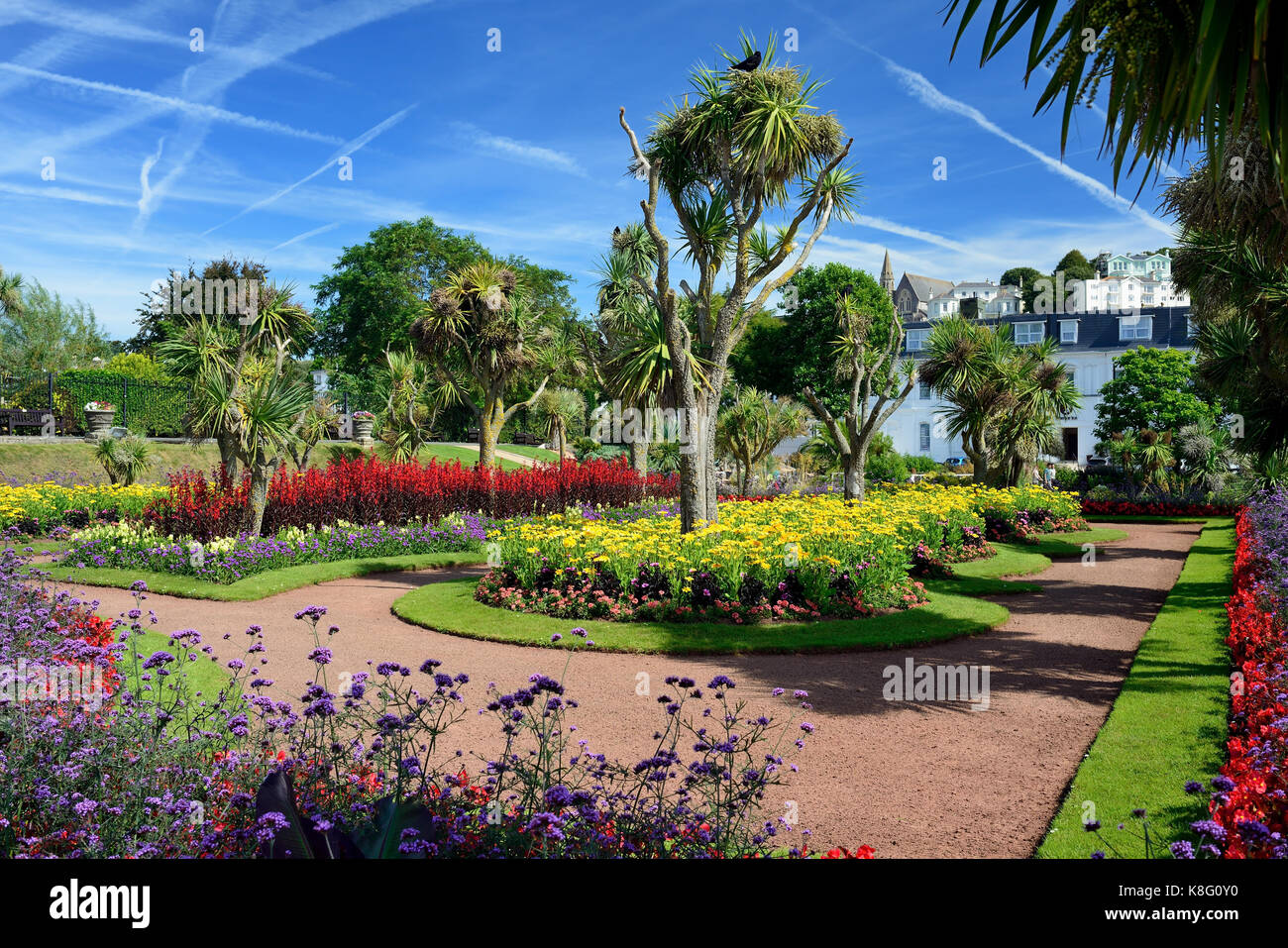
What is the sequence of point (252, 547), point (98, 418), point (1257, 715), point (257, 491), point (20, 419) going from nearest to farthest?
point (1257, 715), point (252, 547), point (257, 491), point (98, 418), point (20, 419)

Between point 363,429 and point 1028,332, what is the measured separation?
42484mm

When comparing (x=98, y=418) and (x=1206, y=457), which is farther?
(x=1206, y=457)

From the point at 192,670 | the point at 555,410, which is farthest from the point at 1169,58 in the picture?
the point at 555,410

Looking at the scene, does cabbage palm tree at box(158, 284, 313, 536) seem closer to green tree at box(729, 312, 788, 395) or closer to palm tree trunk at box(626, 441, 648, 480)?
palm tree trunk at box(626, 441, 648, 480)

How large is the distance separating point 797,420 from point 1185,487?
1348 centimetres

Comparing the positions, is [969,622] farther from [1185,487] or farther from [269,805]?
[1185,487]

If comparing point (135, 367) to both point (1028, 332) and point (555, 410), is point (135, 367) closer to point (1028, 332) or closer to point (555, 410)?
point (555, 410)

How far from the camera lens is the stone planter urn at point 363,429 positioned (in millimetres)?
32562

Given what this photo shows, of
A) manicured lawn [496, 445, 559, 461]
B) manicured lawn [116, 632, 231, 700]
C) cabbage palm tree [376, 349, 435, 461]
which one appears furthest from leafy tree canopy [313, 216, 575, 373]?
manicured lawn [116, 632, 231, 700]

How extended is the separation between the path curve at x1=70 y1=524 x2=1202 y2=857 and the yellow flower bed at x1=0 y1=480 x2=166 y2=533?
6.95m

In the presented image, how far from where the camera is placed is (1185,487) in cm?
2864

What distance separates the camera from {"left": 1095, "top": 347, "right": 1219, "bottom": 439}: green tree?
3388 centimetres

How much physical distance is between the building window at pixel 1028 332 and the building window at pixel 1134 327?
14.2 ft

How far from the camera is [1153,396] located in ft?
114
